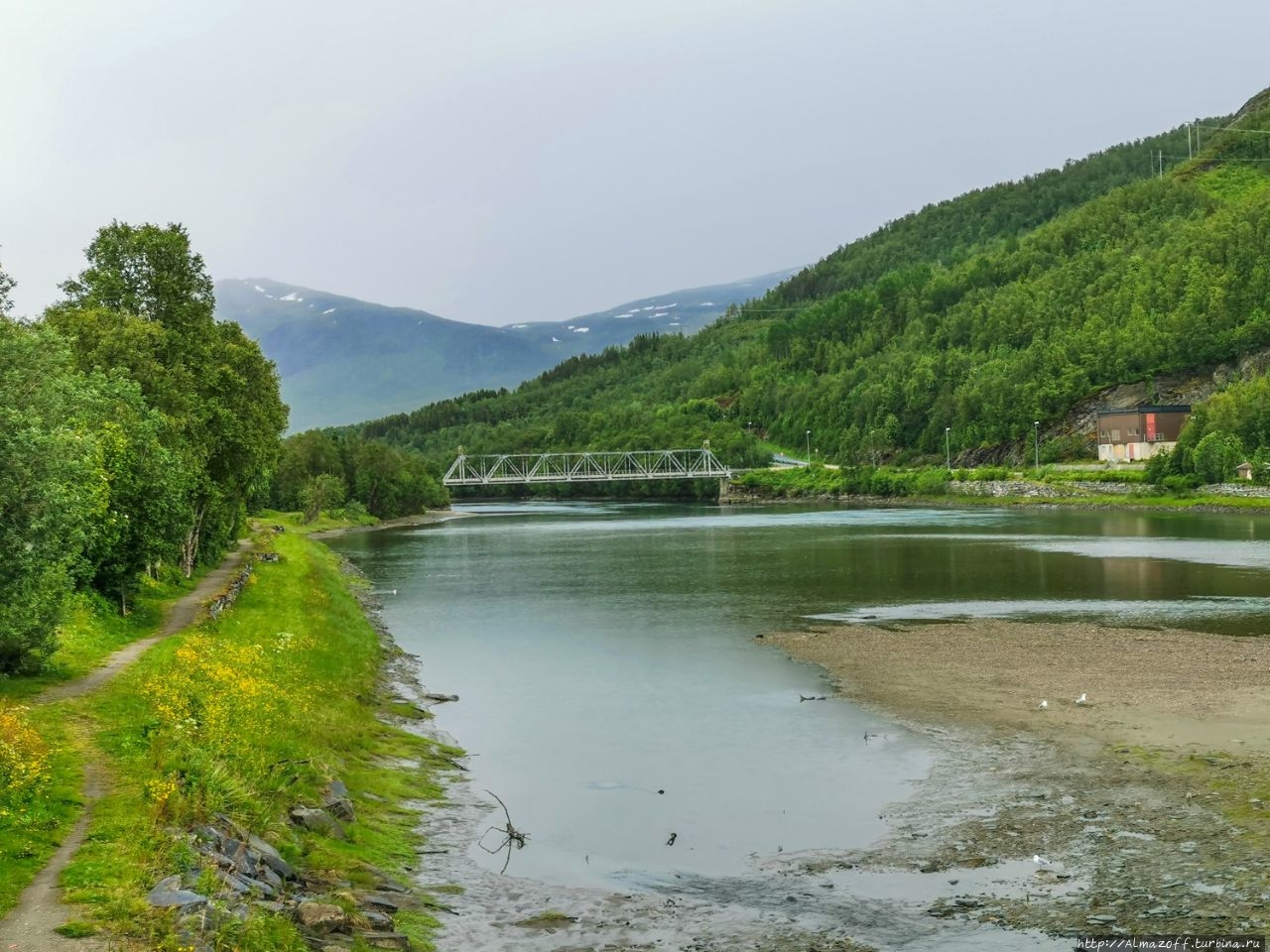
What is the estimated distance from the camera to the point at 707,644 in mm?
55281

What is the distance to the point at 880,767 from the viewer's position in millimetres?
32469

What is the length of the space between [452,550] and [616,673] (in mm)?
77636

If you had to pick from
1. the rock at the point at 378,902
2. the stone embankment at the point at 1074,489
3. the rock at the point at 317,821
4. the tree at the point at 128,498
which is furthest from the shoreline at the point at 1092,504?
the rock at the point at 378,902

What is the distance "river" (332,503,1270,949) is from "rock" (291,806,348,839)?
2909 mm

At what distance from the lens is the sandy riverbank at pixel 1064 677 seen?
35.0 meters

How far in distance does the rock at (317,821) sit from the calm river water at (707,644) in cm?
301

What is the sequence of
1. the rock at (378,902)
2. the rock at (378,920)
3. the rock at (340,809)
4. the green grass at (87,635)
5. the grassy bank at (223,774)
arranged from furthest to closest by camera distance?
the green grass at (87,635) < the rock at (340,809) < the rock at (378,902) < the rock at (378,920) < the grassy bank at (223,774)

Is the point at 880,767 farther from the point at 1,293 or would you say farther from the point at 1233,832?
the point at 1,293

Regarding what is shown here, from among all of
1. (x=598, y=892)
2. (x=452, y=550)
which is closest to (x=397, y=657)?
(x=598, y=892)

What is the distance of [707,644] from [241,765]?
3122 cm

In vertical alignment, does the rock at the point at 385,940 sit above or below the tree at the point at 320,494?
below

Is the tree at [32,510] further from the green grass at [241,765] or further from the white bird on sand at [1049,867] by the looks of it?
the white bird on sand at [1049,867]

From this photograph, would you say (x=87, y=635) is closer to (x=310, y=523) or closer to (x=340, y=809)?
(x=340, y=809)

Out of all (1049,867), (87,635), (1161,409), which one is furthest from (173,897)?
(1161,409)
